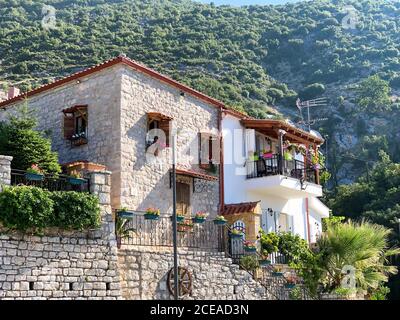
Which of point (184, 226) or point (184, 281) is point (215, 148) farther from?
point (184, 281)

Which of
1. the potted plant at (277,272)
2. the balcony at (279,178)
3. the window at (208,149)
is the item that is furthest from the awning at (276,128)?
the potted plant at (277,272)

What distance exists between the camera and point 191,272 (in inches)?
698

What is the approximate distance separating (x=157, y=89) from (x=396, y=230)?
2414 cm

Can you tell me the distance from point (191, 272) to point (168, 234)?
5.25 feet

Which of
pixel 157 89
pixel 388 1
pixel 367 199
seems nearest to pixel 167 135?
pixel 157 89

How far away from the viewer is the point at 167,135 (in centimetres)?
2081

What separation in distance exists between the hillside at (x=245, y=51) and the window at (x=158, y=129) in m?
28.2

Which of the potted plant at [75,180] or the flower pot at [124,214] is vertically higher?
the potted plant at [75,180]

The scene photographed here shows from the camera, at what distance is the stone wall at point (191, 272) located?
1605 centimetres

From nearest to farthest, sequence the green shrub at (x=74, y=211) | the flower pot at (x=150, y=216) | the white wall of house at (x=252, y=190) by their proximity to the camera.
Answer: the green shrub at (x=74, y=211), the flower pot at (x=150, y=216), the white wall of house at (x=252, y=190)

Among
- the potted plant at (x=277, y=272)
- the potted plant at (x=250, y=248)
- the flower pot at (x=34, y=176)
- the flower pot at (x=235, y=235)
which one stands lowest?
the potted plant at (x=277, y=272)

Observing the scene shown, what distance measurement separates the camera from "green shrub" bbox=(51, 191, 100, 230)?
1435cm

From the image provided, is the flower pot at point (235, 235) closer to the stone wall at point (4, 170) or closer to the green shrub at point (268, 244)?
the green shrub at point (268, 244)
